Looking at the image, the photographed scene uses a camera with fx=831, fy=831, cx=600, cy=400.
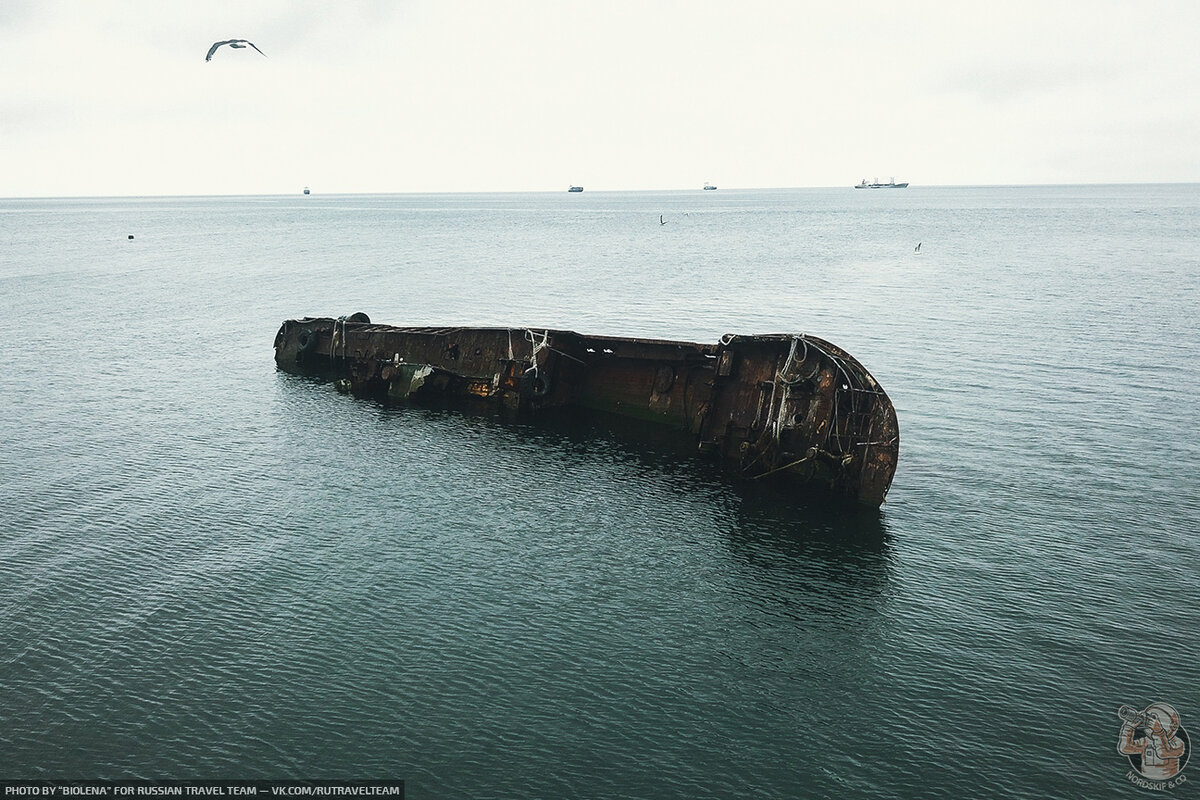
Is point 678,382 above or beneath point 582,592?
above

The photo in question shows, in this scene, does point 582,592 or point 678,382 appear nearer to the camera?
point 582,592

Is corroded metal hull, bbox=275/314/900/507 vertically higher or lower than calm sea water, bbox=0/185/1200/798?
higher

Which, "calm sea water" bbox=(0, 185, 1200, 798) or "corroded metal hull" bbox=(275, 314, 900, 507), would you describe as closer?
"calm sea water" bbox=(0, 185, 1200, 798)

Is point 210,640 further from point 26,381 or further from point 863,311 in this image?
point 863,311

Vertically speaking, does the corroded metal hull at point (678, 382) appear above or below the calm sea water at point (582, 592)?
above

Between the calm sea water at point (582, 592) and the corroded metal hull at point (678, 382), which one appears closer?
the calm sea water at point (582, 592)
